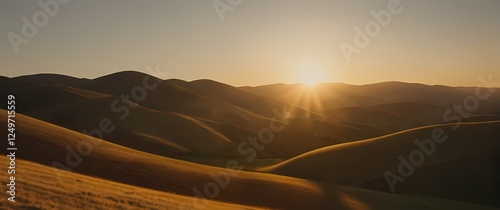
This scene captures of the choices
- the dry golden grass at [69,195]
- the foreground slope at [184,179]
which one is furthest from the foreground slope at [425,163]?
the dry golden grass at [69,195]

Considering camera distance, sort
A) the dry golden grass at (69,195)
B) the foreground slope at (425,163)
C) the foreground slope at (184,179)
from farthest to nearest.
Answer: the foreground slope at (425,163)
the foreground slope at (184,179)
the dry golden grass at (69,195)

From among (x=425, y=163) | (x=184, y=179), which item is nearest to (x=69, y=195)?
(x=184, y=179)

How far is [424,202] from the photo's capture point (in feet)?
136

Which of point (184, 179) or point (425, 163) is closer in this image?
point (184, 179)

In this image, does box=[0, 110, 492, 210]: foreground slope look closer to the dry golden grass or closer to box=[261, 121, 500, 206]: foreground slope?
the dry golden grass

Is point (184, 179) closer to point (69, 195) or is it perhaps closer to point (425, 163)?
point (69, 195)

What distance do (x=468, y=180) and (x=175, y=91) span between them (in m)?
137

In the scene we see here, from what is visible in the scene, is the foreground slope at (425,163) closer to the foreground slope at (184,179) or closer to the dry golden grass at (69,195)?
the foreground slope at (184,179)

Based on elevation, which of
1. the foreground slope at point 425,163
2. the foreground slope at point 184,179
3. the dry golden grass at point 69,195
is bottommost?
the dry golden grass at point 69,195

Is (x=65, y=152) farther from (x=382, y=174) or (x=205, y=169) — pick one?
(x=382, y=174)

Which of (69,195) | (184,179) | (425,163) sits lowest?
(69,195)

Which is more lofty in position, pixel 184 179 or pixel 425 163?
pixel 425 163

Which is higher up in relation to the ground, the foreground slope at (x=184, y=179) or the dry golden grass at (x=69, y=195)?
the foreground slope at (x=184, y=179)

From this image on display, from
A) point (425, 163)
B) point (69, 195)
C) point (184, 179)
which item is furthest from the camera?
point (425, 163)
